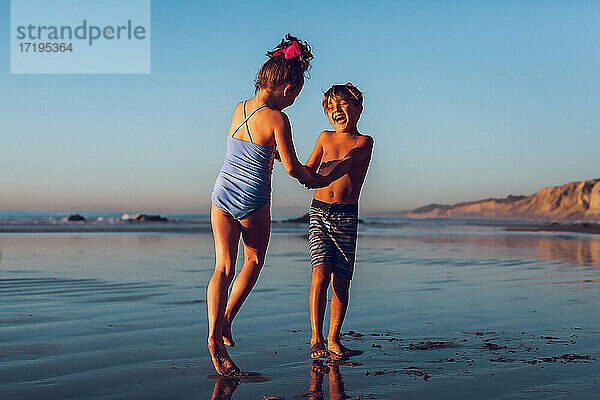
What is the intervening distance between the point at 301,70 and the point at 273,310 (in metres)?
2.52

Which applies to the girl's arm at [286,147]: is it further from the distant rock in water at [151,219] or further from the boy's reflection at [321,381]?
the distant rock in water at [151,219]

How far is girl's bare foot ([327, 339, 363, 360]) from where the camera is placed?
400cm

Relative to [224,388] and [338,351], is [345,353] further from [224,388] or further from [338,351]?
[224,388]

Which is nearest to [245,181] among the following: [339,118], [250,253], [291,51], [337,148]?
[250,253]

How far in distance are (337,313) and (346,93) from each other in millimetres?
1584

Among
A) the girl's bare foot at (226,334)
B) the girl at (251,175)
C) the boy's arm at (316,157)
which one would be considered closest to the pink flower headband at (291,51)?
the girl at (251,175)

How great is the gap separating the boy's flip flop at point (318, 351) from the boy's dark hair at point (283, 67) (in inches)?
66.0

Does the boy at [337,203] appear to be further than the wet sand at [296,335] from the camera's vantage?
Yes

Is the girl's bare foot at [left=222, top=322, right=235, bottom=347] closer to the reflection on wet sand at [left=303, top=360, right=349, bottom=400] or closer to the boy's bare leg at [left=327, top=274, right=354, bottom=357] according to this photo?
the reflection on wet sand at [left=303, top=360, right=349, bottom=400]

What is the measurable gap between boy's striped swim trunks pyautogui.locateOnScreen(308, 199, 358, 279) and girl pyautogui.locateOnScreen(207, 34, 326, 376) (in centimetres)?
59

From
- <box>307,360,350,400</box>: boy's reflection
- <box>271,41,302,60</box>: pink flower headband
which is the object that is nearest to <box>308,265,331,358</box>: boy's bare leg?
<box>307,360,350,400</box>: boy's reflection

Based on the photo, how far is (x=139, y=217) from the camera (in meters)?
37.4

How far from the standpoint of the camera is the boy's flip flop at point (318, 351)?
3.97m

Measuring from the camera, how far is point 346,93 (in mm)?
4637
